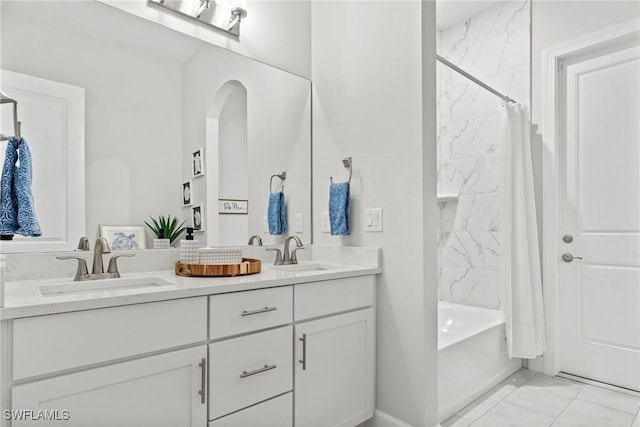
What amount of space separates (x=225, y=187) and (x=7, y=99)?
36.7 inches

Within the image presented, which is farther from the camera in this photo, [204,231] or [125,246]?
[204,231]

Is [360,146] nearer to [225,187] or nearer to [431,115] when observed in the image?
[431,115]

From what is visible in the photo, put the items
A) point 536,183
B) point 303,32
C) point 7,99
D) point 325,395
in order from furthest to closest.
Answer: point 536,183, point 303,32, point 325,395, point 7,99

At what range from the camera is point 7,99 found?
1.39 metres

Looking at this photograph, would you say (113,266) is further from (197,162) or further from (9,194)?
(197,162)

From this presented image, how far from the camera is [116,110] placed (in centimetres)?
165

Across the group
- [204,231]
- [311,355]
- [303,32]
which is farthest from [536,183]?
[204,231]

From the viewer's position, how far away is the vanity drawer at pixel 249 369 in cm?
135

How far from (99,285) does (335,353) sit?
3.28 feet

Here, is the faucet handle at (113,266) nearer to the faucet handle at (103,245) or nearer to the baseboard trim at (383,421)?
the faucet handle at (103,245)

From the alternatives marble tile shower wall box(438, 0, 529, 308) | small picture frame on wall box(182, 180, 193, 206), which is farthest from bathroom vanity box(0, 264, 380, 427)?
marble tile shower wall box(438, 0, 529, 308)

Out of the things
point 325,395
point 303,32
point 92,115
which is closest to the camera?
point 92,115

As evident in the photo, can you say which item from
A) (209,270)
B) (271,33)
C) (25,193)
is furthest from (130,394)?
(271,33)

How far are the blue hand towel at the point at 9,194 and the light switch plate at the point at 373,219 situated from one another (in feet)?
4.79
